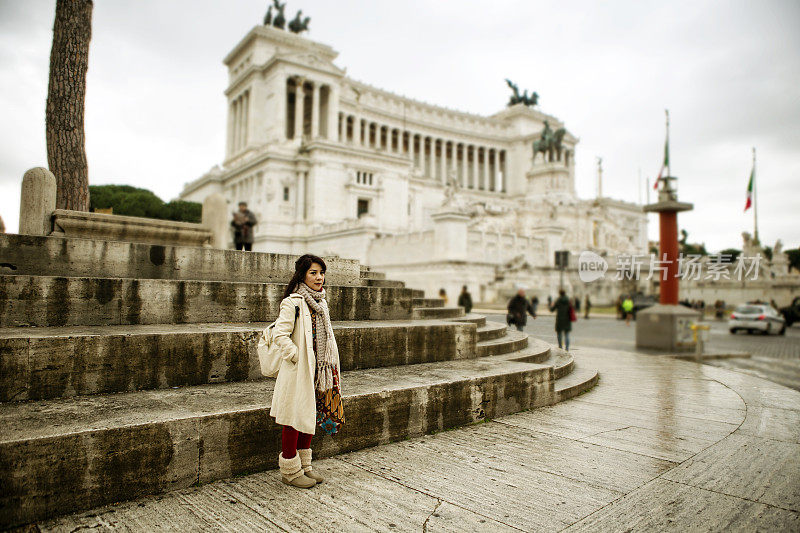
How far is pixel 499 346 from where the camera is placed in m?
7.83

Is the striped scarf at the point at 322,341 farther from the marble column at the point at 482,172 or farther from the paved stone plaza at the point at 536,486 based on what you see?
the marble column at the point at 482,172

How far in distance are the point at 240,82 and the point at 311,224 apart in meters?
25.1

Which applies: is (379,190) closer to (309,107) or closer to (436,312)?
(309,107)

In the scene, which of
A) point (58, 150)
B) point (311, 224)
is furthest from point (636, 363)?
point (311, 224)

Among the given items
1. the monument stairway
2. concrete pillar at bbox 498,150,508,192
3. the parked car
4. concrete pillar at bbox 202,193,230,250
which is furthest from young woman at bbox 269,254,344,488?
concrete pillar at bbox 498,150,508,192

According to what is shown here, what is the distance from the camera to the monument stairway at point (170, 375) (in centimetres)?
311

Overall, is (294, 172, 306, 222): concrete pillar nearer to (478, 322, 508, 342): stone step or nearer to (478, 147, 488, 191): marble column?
(478, 322, 508, 342): stone step

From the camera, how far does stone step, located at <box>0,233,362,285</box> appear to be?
218 inches

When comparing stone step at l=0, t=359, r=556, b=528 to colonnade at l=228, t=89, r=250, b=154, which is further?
colonnade at l=228, t=89, r=250, b=154

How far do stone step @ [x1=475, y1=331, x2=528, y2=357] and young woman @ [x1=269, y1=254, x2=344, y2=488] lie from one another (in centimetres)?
383

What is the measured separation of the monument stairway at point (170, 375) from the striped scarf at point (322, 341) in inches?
22.8

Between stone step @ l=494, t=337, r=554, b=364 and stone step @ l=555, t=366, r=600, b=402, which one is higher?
stone step @ l=494, t=337, r=554, b=364

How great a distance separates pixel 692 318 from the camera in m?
14.1

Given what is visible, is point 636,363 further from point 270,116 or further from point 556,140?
point 556,140
